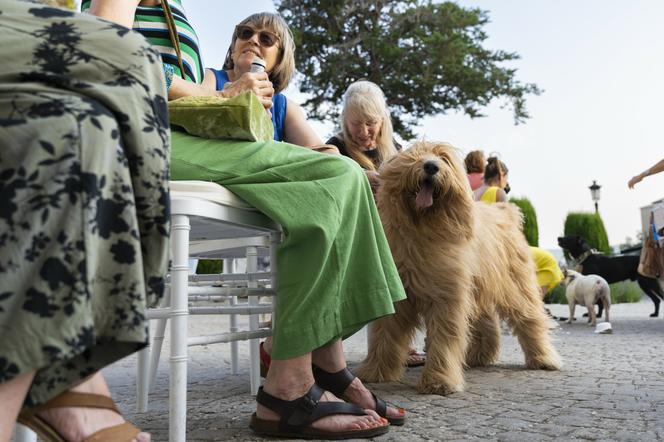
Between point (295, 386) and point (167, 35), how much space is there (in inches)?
54.1

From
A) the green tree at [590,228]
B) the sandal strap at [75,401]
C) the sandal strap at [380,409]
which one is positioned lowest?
the sandal strap at [380,409]

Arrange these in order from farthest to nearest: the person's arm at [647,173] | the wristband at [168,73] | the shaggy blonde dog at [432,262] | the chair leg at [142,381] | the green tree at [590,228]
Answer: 1. the green tree at [590,228]
2. the person's arm at [647,173]
3. the shaggy blonde dog at [432,262]
4. the chair leg at [142,381]
5. the wristband at [168,73]

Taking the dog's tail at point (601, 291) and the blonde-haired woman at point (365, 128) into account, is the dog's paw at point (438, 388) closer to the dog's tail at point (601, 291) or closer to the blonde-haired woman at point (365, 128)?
the blonde-haired woman at point (365, 128)

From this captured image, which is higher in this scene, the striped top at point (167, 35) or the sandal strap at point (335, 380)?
the striped top at point (167, 35)

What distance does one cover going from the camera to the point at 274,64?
336 centimetres

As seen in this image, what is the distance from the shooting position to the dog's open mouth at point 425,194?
379cm

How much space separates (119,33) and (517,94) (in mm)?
23419

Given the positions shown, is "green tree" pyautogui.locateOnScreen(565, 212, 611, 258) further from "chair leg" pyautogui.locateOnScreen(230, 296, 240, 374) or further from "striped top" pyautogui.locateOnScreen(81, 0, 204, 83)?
"striped top" pyautogui.locateOnScreen(81, 0, 204, 83)

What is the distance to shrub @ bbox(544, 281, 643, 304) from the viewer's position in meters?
17.3

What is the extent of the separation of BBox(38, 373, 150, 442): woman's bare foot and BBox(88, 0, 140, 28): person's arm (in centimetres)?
98

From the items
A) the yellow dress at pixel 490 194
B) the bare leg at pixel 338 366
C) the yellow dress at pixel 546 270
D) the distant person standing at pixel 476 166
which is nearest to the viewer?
the bare leg at pixel 338 366

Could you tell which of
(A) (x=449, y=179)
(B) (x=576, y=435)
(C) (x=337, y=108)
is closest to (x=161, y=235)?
(B) (x=576, y=435)

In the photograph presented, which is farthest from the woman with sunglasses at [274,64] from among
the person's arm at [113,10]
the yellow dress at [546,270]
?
the yellow dress at [546,270]

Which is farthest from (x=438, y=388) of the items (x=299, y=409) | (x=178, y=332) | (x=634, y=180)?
(x=634, y=180)
